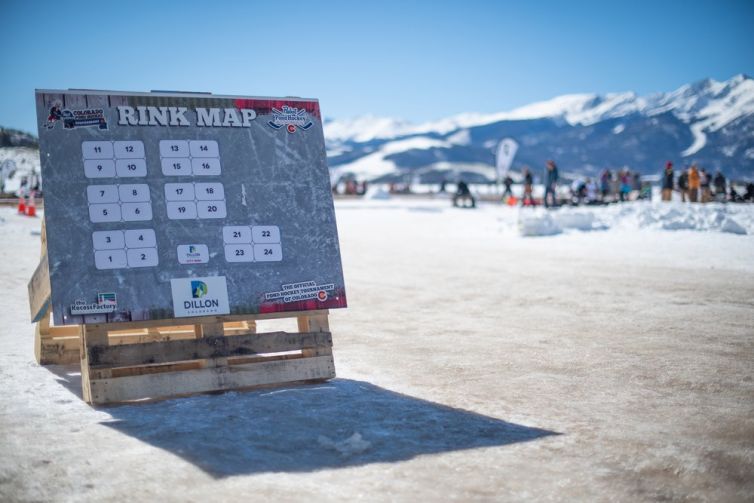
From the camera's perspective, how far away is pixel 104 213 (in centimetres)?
553

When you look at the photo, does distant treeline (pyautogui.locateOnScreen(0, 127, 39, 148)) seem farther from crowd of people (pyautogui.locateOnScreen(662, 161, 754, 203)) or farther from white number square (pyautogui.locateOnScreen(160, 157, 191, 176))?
crowd of people (pyautogui.locateOnScreen(662, 161, 754, 203))

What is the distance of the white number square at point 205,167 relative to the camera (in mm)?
5910

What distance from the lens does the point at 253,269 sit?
5875 mm

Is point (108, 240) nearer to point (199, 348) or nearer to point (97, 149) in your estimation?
point (97, 149)

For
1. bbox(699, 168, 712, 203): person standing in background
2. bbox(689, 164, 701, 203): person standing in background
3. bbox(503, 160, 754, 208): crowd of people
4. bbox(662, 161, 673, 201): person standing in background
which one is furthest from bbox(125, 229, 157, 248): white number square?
bbox(699, 168, 712, 203): person standing in background

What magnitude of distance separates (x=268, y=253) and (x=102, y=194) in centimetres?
141

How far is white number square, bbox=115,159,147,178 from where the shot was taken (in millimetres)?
5660

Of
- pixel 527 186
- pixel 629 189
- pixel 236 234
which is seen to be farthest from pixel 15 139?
pixel 629 189

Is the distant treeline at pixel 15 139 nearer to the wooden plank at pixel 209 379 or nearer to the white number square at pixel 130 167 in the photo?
the white number square at pixel 130 167

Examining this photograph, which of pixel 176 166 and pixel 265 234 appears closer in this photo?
pixel 176 166

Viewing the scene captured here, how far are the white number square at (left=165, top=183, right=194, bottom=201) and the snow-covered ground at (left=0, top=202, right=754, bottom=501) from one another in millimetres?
1656

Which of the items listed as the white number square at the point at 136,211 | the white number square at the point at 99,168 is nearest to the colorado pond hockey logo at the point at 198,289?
the white number square at the point at 136,211

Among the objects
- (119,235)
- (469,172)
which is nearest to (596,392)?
(119,235)

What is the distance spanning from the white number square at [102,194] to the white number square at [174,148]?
505mm
